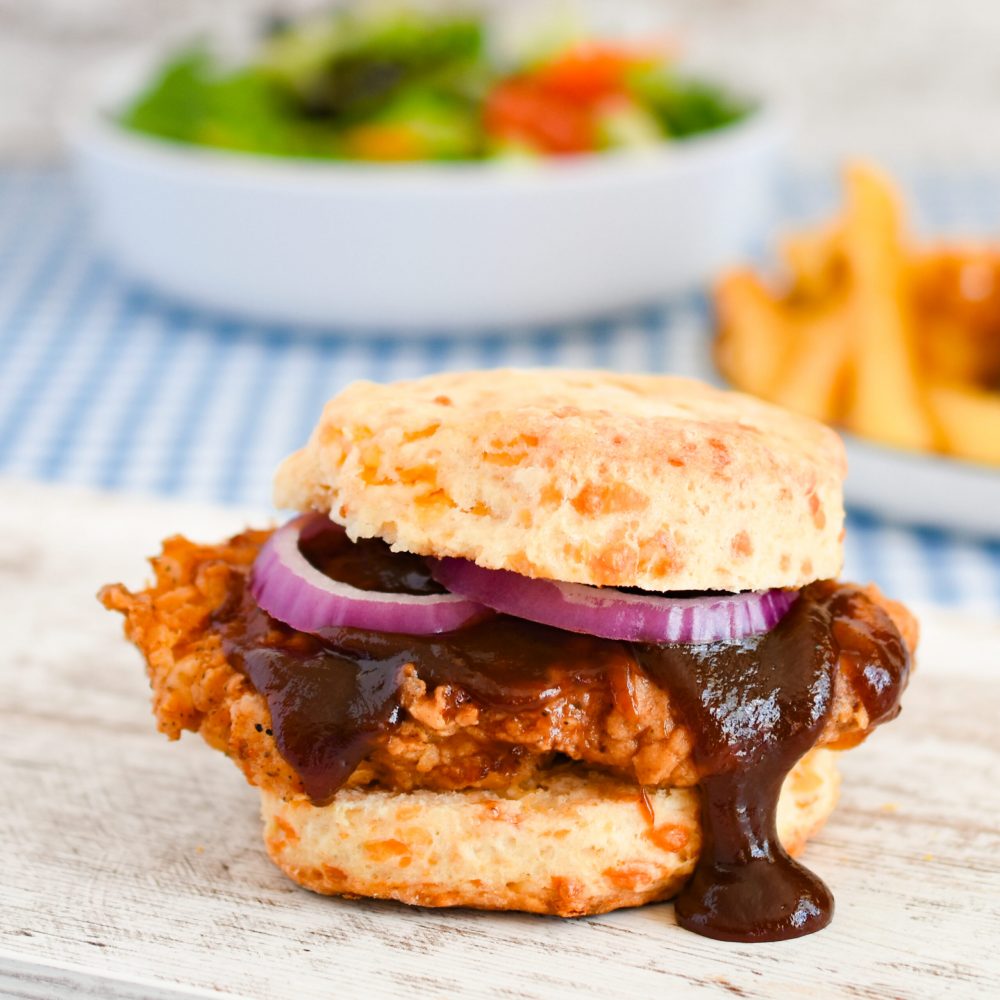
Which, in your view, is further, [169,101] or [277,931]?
[169,101]

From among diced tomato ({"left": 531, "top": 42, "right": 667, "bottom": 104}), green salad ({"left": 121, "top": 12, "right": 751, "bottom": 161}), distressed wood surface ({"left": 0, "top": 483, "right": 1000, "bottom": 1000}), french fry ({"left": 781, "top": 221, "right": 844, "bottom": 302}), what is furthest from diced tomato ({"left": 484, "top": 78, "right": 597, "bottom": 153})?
distressed wood surface ({"left": 0, "top": 483, "right": 1000, "bottom": 1000})

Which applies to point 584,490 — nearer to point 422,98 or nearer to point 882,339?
point 882,339

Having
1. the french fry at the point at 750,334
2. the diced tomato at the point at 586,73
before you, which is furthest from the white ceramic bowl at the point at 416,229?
the french fry at the point at 750,334

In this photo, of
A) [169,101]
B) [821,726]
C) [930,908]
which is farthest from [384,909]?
[169,101]

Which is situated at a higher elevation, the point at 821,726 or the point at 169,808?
the point at 821,726

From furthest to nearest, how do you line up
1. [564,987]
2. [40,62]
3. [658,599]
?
[40,62], [658,599], [564,987]

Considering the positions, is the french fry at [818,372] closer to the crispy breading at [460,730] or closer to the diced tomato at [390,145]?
the diced tomato at [390,145]

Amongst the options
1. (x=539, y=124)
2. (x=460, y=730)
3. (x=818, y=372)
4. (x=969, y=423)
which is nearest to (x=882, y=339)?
(x=818, y=372)

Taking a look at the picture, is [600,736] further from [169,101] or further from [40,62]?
[40,62]
